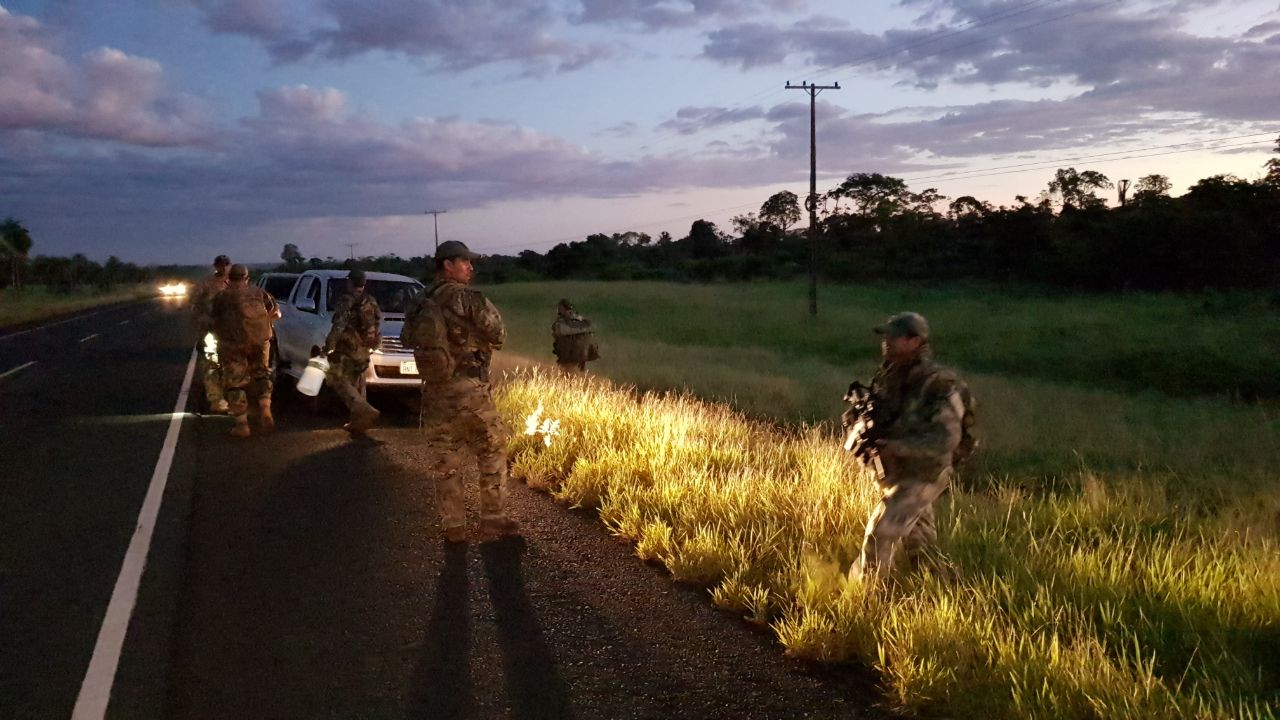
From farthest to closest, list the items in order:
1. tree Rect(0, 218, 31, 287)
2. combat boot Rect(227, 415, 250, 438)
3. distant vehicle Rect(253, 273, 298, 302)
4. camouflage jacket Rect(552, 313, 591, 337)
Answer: tree Rect(0, 218, 31, 287) < distant vehicle Rect(253, 273, 298, 302) < camouflage jacket Rect(552, 313, 591, 337) < combat boot Rect(227, 415, 250, 438)

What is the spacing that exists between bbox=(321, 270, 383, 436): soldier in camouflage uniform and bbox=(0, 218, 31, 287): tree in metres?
72.9

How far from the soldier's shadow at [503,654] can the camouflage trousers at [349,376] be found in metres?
5.23

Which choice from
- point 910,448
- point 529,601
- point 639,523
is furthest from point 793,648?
point 639,523

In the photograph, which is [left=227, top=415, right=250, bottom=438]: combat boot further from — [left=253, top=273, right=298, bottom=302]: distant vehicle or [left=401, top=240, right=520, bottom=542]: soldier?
[left=253, top=273, right=298, bottom=302]: distant vehicle

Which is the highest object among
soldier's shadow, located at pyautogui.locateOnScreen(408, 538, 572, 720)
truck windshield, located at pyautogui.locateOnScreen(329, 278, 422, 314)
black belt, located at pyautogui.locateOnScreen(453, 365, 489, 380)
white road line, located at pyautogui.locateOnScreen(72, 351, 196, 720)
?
truck windshield, located at pyautogui.locateOnScreen(329, 278, 422, 314)

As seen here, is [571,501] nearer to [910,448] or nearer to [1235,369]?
[910,448]

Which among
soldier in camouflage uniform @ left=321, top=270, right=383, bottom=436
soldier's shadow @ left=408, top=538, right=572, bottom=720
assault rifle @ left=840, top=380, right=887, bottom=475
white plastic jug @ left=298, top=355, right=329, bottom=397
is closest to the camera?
soldier's shadow @ left=408, top=538, right=572, bottom=720

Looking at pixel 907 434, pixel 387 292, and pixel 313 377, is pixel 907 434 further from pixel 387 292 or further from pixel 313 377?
pixel 387 292

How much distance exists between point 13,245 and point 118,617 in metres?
83.6

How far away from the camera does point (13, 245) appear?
2931 inches

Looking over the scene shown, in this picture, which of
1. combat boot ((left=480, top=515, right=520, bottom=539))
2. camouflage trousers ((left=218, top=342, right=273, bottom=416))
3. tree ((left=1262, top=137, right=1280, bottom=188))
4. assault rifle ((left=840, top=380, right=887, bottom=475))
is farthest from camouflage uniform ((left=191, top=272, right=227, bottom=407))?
tree ((left=1262, top=137, right=1280, bottom=188))

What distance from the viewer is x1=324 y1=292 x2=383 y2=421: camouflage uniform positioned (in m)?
10.9

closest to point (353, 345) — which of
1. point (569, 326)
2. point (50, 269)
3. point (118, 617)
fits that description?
point (569, 326)

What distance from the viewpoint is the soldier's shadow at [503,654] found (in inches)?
162
